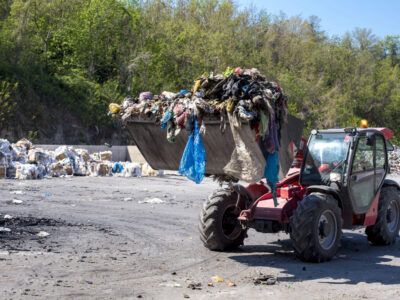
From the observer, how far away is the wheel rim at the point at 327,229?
24.1 ft

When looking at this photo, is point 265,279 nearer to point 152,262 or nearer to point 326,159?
point 152,262

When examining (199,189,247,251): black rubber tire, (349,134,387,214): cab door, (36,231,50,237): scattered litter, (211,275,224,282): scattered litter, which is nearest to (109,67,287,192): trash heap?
(199,189,247,251): black rubber tire

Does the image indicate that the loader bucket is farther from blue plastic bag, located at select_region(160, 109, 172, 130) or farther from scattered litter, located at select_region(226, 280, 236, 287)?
scattered litter, located at select_region(226, 280, 236, 287)

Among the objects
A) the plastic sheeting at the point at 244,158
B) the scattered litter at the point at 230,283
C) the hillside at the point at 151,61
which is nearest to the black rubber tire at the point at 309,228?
the plastic sheeting at the point at 244,158

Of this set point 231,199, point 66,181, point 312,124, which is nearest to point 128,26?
point 312,124

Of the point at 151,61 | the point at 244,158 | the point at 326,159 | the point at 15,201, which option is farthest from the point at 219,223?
the point at 151,61

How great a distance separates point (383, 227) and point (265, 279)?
3.36m

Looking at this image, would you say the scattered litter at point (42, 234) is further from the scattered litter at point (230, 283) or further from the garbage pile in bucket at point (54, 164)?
the garbage pile in bucket at point (54, 164)

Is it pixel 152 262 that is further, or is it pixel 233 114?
pixel 152 262

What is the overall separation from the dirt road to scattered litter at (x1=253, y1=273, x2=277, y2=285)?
0.28ft

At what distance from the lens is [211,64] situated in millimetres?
46844

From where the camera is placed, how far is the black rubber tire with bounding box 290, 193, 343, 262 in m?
6.99

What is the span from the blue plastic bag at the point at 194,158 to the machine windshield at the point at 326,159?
2.13m

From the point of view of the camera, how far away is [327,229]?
292 inches
